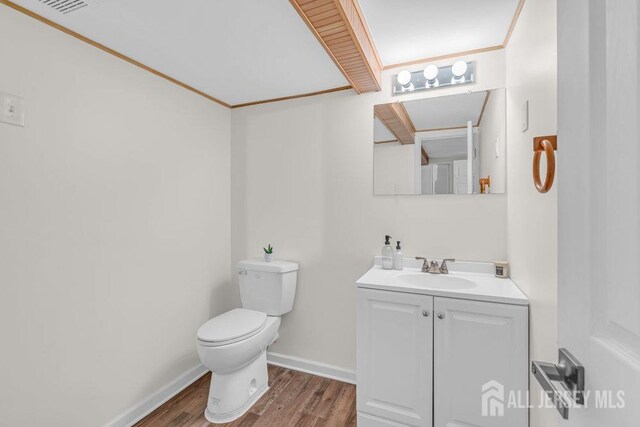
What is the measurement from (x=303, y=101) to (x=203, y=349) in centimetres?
187

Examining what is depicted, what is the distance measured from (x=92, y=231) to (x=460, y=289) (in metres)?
2.06

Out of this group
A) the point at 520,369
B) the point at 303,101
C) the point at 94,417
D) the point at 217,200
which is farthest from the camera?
the point at 217,200

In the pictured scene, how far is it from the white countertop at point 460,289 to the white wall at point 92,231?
1.38 m

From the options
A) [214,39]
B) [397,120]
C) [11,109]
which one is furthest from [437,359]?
[11,109]

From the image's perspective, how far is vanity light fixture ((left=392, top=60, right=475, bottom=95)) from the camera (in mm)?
1859

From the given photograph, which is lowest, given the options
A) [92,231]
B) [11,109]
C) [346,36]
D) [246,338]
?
[246,338]

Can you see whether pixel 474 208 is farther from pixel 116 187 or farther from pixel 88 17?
pixel 88 17

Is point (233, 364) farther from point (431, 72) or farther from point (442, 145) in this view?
point (431, 72)

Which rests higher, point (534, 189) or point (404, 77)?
point (404, 77)

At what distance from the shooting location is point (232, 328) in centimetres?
185

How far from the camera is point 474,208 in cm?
187

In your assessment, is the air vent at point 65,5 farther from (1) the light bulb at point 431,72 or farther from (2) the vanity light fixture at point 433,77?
(1) the light bulb at point 431,72

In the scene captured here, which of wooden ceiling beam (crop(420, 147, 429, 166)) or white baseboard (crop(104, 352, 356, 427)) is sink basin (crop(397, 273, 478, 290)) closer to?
wooden ceiling beam (crop(420, 147, 429, 166))

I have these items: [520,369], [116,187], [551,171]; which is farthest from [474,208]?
[116,187]
